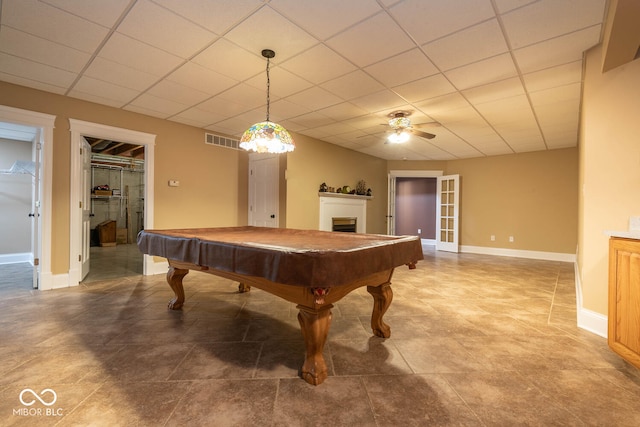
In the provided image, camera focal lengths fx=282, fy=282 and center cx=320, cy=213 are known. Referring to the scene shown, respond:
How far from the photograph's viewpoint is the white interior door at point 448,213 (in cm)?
721

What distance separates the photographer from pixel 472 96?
137 inches

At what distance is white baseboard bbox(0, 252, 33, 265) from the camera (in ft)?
16.4

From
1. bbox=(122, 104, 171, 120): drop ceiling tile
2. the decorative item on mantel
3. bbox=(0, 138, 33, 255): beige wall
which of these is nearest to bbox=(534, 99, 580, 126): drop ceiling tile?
the decorative item on mantel

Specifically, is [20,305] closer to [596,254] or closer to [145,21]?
[145,21]

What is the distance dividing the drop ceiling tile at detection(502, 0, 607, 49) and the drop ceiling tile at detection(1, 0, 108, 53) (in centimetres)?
319

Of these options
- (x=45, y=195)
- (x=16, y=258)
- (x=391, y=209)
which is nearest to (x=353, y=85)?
(x=45, y=195)

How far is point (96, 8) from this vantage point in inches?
79.9

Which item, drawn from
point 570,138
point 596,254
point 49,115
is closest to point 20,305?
point 49,115

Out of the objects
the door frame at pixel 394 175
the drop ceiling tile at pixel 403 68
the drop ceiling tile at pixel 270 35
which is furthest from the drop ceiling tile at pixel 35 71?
the door frame at pixel 394 175

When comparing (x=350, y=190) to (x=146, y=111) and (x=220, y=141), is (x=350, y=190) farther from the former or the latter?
(x=146, y=111)

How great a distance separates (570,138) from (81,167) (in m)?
8.13

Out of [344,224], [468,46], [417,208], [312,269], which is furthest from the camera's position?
[417,208]

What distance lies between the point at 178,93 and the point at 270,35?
69.6 inches

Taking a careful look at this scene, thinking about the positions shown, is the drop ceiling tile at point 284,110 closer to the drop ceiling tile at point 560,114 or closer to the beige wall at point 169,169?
the beige wall at point 169,169
